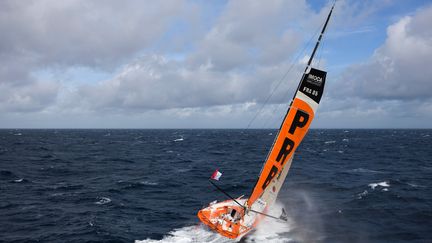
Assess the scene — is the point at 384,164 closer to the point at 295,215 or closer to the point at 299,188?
the point at 299,188

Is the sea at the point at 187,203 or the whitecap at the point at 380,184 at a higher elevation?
the whitecap at the point at 380,184

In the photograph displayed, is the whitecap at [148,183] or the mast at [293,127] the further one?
the whitecap at [148,183]

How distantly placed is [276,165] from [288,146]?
1523 millimetres

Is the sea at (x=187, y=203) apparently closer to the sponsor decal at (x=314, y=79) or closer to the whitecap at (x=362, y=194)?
the whitecap at (x=362, y=194)

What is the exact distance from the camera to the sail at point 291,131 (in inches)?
757

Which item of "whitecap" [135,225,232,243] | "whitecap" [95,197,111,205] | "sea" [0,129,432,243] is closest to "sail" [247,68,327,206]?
"whitecap" [135,225,232,243]

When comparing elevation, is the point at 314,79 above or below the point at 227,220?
above

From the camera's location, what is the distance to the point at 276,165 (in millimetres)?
21219

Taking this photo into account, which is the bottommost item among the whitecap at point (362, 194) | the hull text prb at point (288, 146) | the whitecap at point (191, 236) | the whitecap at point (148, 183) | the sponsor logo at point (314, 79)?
the whitecap at point (191, 236)

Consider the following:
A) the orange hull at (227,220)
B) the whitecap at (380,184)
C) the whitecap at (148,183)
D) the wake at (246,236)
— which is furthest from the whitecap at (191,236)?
the whitecap at (380,184)

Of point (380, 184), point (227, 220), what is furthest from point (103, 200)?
point (380, 184)

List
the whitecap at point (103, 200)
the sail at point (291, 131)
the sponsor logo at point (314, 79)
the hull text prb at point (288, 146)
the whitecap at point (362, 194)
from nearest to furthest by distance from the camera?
the sponsor logo at point (314, 79)
the sail at point (291, 131)
the hull text prb at point (288, 146)
the whitecap at point (103, 200)
the whitecap at point (362, 194)

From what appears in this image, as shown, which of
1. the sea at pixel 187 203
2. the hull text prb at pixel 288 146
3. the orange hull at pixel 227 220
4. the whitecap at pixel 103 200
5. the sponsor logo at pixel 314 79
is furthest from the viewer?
the whitecap at pixel 103 200

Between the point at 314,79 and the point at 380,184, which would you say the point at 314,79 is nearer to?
the point at 314,79
